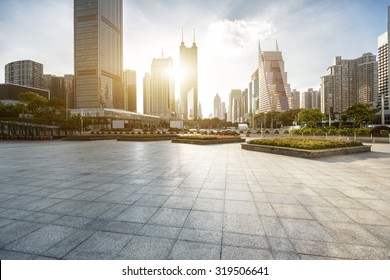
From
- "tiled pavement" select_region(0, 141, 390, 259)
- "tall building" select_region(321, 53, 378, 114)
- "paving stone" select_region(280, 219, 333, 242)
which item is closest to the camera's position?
"tiled pavement" select_region(0, 141, 390, 259)

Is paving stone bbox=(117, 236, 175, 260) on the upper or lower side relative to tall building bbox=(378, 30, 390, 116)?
lower

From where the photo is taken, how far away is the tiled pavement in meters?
3.33

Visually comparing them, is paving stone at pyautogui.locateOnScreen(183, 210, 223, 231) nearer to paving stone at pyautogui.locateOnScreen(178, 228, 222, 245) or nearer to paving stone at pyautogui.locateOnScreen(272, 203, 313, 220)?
paving stone at pyautogui.locateOnScreen(178, 228, 222, 245)

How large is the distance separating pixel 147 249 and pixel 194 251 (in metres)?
0.81

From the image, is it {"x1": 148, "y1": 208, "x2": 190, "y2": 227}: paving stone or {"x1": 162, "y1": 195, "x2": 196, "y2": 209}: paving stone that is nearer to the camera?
{"x1": 148, "y1": 208, "x2": 190, "y2": 227}: paving stone

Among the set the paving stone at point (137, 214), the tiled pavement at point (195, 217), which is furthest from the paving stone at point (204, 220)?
the paving stone at point (137, 214)

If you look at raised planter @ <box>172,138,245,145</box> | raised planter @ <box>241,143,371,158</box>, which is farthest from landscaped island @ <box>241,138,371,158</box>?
raised planter @ <box>172,138,245,145</box>

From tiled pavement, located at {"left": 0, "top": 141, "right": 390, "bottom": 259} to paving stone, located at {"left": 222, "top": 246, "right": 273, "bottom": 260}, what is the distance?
0.05 feet

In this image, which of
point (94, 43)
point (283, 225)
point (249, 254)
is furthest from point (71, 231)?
point (94, 43)

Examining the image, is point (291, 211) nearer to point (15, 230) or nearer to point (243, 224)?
point (243, 224)

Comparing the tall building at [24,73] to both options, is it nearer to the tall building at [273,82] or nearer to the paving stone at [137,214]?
the tall building at [273,82]

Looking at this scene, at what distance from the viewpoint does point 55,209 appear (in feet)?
16.5

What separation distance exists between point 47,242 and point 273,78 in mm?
185624

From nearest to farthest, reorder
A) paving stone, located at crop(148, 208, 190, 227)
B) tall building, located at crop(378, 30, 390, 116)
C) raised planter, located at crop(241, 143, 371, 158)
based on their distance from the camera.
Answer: paving stone, located at crop(148, 208, 190, 227) < raised planter, located at crop(241, 143, 371, 158) < tall building, located at crop(378, 30, 390, 116)
